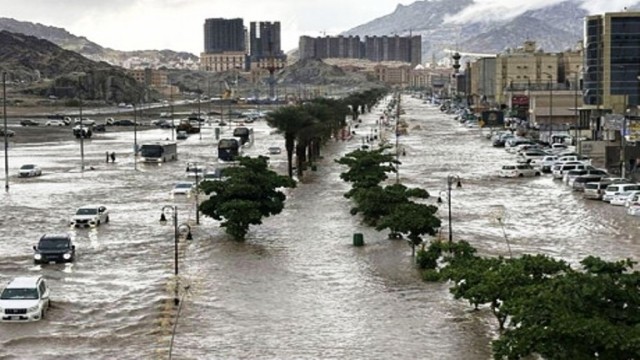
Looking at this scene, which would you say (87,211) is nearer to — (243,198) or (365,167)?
(243,198)

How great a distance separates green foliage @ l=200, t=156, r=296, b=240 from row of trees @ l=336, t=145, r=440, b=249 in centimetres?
316

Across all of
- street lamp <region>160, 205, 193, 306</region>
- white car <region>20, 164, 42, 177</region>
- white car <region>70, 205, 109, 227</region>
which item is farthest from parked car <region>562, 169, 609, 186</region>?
white car <region>20, 164, 42, 177</region>

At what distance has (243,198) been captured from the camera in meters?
36.5

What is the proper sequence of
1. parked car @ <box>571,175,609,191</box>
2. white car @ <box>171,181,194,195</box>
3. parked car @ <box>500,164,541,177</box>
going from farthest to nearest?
parked car @ <box>500,164,541,177</box> → parked car @ <box>571,175,609,191</box> → white car @ <box>171,181,194,195</box>

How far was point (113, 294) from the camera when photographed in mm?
27328

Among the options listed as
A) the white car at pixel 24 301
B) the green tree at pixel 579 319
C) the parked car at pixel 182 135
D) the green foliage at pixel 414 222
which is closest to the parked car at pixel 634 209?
the green foliage at pixel 414 222

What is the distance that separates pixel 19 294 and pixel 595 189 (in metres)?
30.6

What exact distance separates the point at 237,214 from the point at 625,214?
1621 centimetres

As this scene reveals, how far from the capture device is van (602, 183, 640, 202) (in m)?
→ 46.3

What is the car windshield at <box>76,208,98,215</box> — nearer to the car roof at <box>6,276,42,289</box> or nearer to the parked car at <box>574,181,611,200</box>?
the car roof at <box>6,276,42,289</box>

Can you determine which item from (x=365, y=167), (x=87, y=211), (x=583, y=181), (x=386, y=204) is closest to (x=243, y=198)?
(x=386, y=204)

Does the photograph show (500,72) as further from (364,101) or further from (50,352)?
(50,352)

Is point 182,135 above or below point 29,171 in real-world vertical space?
above

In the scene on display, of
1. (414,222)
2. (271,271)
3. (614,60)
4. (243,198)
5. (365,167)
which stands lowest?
(271,271)
